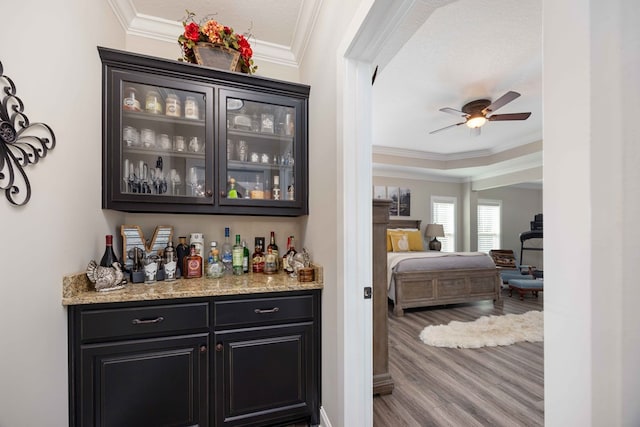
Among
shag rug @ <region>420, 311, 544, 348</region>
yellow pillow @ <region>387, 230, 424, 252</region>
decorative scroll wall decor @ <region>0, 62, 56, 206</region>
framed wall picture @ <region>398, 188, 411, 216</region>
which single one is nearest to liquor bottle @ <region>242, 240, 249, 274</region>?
decorative scroll wall decor @ <region>0, 62, 56, 206</region>

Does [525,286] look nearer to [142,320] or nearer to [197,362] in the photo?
[197,362]

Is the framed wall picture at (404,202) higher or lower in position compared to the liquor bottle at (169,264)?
higher

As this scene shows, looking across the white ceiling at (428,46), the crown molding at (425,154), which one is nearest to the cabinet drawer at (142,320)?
the white ceiling at (428,46)

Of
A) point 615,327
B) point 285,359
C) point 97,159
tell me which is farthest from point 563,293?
point 97,159

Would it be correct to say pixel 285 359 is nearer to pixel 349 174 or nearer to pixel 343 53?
pixel 349 174

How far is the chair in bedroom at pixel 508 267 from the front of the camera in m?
5.29

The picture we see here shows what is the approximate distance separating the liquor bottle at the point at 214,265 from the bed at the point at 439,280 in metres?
2.67

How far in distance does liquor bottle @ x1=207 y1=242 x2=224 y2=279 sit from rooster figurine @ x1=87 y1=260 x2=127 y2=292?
1.66ft

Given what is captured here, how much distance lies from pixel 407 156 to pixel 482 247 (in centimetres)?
345

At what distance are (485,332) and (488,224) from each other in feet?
15.9

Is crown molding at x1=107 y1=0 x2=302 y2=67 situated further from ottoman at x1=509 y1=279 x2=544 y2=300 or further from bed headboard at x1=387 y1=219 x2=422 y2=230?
ottoman at x1=509 y1=279 x2=544 y2=300

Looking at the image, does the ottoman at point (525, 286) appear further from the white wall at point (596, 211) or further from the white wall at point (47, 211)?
the white wall at point (47, 211)

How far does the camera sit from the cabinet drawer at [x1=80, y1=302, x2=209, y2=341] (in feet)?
4.41

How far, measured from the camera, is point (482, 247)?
6.95m
